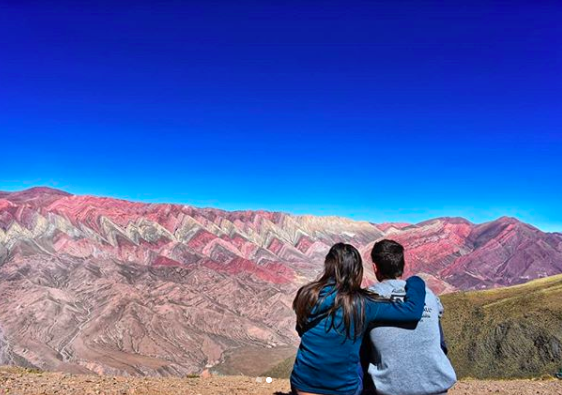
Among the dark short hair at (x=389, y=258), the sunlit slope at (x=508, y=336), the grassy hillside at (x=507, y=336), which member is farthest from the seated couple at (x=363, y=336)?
the sunlit slope at (x=508, y=336)

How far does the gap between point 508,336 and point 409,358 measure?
121ft

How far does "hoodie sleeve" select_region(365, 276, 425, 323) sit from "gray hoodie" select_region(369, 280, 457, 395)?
107 mm

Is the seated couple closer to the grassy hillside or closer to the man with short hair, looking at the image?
the man with short hair

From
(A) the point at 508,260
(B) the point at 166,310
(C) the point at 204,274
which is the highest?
(A) the point at 508,260

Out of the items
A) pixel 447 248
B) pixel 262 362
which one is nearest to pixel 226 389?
pixel 262 362

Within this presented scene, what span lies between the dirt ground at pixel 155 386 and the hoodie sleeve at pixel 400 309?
8088mm

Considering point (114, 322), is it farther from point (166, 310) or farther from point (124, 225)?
point (124, 225)

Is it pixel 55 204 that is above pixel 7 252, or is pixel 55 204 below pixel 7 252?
above

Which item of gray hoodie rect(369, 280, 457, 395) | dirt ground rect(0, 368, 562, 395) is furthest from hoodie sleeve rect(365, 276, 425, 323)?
dirt ground rect(0, 368, 562, 395)

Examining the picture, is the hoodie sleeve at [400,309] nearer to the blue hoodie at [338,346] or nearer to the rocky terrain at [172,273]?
the blue hoodie at [338,346]

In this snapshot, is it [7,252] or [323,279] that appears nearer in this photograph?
[323,279]

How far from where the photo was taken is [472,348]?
37.1m

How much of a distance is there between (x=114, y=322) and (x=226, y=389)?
83.8 meters

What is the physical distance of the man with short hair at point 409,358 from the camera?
12.6 feet
